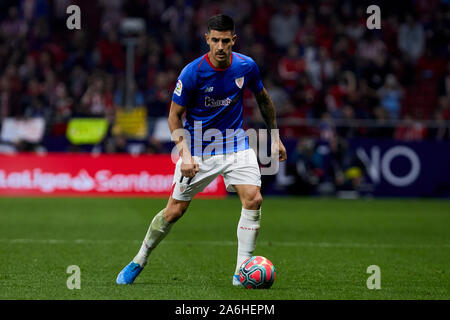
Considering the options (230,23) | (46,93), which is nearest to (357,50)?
(46,93)

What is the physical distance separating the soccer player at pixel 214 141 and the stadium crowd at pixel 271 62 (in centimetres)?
1311

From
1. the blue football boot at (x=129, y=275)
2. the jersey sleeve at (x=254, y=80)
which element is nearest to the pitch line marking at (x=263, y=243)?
the blue football boot at (x=129, y=275)

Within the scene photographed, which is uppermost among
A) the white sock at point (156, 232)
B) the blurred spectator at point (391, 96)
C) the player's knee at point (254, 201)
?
the player's knee at point (254, 201)

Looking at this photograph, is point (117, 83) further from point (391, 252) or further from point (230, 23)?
point (230, 23)

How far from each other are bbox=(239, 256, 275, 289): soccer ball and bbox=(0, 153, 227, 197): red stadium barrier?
12.6 meters

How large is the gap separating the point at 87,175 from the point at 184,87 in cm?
1316

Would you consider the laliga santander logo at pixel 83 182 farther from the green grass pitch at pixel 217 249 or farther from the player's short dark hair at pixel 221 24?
the player's short dark hair at pixel 221 24

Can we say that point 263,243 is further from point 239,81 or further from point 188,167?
point 188,167

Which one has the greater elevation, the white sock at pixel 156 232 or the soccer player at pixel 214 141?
the soccer player at pixel 214 141

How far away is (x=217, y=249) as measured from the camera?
11.0 m

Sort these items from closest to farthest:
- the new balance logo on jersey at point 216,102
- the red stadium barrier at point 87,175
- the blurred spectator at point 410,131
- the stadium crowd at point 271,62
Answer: the new balance logo on jersey at point 216,102 < the red stadium barrier at point 87,175 < the blurred spectator at point 410,131 < the stadium crowd at point 271,62

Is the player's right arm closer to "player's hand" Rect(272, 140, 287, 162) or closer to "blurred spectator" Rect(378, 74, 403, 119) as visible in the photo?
"player's hand" Rect(272, 140, 287, 162)

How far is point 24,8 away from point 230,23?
19.8 m

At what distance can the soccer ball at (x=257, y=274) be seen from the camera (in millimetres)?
7434
